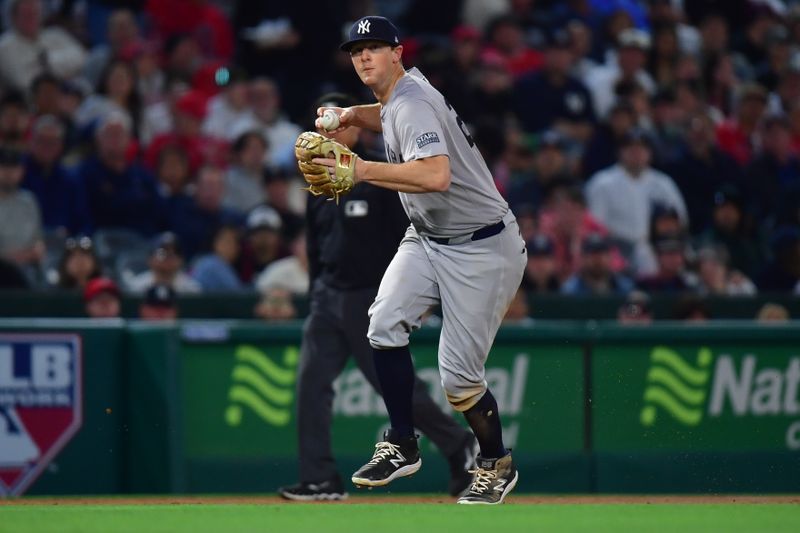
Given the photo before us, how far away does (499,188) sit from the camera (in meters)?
12.0

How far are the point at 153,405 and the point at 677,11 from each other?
9.58 m

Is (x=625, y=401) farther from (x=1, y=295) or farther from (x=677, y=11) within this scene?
(x=677, y=11)

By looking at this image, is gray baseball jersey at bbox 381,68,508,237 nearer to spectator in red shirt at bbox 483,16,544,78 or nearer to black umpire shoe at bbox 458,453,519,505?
black umpire shoe at bbox 458,453,519,505

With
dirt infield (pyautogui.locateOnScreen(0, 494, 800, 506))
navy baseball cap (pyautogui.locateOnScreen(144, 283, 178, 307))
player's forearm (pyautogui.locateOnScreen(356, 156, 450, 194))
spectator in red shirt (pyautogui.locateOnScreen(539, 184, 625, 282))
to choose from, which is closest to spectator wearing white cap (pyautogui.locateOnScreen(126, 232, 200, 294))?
navy baseball cap (pyautogui.locateOnScreen(144, 283, 178, 307))

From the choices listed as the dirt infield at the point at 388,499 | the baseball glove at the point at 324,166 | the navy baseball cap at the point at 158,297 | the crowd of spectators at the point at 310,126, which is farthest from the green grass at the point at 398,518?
the crowd of spectators at the point at 310,126

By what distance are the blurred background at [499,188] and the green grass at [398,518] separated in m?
2.34

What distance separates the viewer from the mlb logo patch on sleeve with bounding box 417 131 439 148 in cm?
595

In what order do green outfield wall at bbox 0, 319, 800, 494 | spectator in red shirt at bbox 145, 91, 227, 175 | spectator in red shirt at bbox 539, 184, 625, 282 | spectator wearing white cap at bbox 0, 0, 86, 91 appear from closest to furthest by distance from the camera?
green outfield wall at bbox 0, 319, 800, 494
spectator in red shirt at bbox 539, 184, 625, 282
spectator in red shirt at bbox 145, 91, 227, 175
spectator wearing white cap at bbox 0, 0, 86, 91

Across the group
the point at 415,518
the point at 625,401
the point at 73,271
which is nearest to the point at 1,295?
the point at 73,271

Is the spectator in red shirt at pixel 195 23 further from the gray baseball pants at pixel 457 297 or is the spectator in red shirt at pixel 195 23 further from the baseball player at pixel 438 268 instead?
the gray baseball pants at pixel 457 297

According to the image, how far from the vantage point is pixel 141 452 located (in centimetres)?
885

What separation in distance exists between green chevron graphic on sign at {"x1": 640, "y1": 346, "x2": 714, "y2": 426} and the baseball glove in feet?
12.6

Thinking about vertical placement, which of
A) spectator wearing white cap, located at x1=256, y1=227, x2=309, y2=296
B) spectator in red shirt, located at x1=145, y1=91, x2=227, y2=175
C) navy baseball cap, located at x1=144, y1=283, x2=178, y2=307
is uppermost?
spectator in red shirt, located at x1=145, y1=91, x2=227, y2=175

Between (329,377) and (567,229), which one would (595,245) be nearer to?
(567,229)
